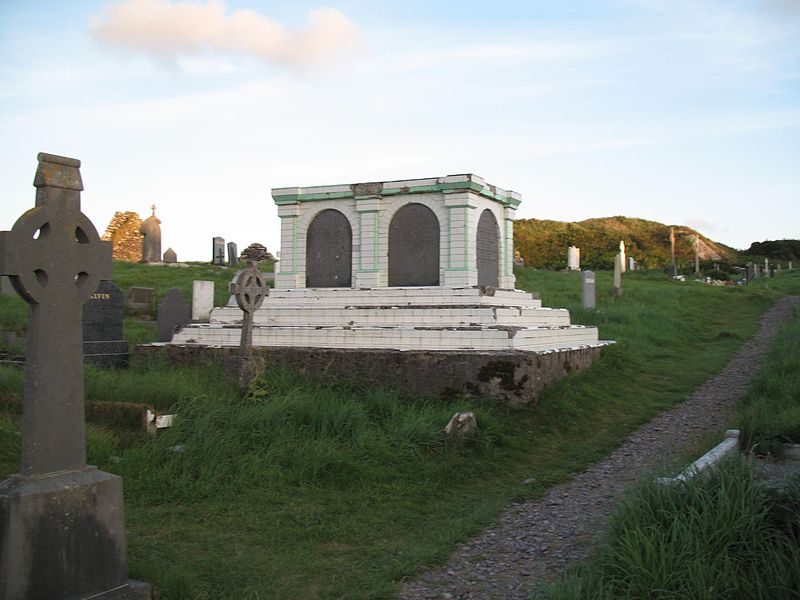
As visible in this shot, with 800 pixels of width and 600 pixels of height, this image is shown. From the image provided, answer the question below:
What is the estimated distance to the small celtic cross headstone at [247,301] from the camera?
9586 mm

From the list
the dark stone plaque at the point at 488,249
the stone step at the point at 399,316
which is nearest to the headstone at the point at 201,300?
the stone step at the point at 399,316

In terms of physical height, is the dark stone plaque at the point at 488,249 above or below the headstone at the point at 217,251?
below

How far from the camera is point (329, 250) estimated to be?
45.4 ft

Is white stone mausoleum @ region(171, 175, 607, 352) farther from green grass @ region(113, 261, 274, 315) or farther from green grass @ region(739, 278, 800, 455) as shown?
green grass @ region(113, 261, 274, 315)

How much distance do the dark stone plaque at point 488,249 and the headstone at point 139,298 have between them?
9.02 m

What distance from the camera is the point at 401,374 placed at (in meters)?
10.1

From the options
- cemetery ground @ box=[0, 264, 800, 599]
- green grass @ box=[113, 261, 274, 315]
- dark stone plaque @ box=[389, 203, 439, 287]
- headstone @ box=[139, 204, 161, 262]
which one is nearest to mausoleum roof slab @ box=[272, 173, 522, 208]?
dark stone plaque @ box=[389, 203, 439, 287]

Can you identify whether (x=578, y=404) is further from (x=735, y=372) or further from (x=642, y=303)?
(x=642, y=303)

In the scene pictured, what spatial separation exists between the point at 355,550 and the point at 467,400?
4.40m

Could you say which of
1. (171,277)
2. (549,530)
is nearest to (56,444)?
(549,530)

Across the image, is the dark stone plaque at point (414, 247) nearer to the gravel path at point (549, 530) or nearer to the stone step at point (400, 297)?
the stone step at point (400, 297)

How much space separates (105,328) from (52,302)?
9.22 m

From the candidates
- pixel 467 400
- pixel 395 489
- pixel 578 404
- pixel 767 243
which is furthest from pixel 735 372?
pixel 767 243

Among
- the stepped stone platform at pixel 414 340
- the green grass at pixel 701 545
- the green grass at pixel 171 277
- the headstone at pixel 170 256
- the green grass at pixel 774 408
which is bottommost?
the green grass at pixel 701 545
